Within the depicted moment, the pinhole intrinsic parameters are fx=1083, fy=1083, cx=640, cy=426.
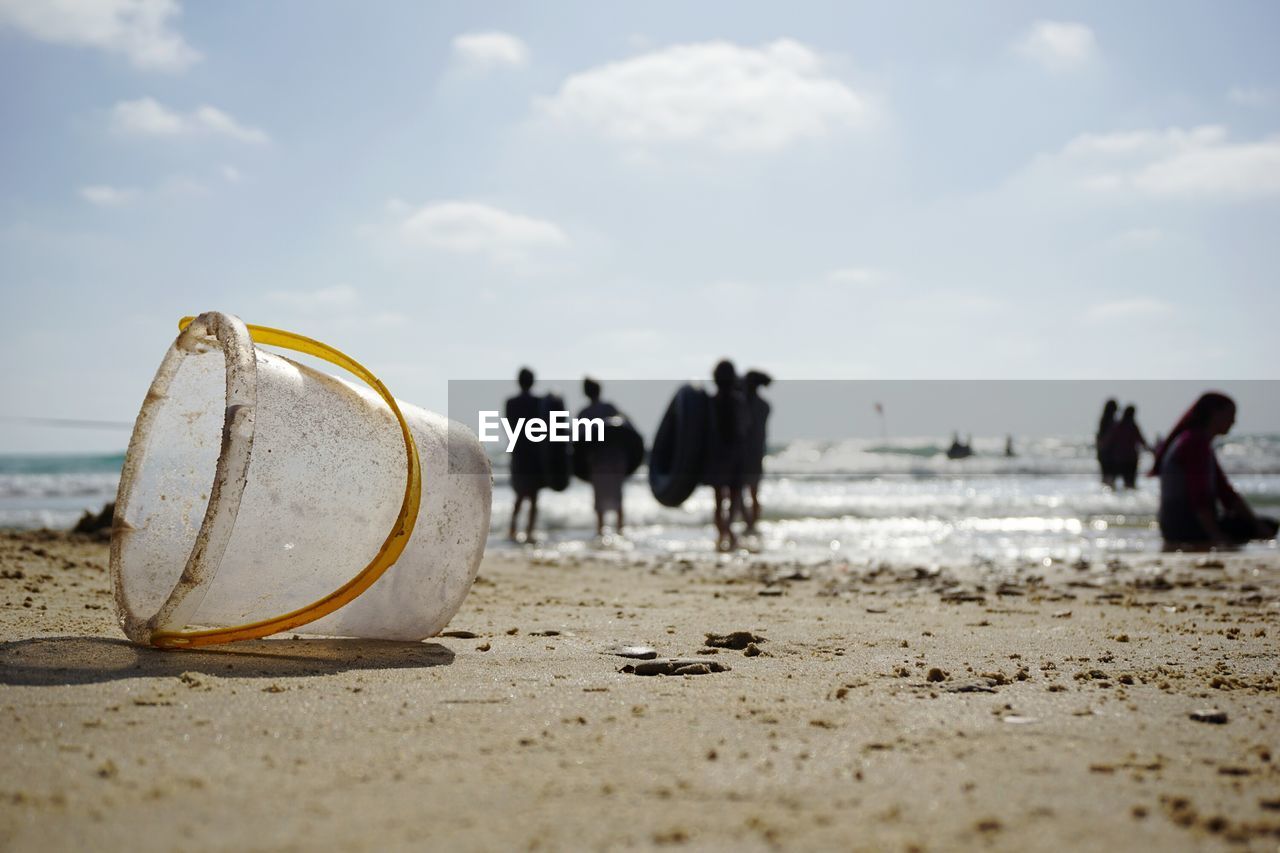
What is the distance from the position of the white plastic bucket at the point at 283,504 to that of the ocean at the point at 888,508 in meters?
5.78

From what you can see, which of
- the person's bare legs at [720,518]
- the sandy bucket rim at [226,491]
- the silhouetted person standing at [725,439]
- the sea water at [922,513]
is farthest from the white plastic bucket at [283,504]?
the person's bare legs at [720,518]

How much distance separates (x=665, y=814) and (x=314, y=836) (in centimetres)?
63

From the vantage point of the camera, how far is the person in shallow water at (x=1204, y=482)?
8.33 m

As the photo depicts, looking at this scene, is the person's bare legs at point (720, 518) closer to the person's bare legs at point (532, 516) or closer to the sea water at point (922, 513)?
the sea water at point (922, 513)

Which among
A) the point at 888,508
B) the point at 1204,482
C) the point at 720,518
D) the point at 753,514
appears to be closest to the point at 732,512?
the point at 720,518

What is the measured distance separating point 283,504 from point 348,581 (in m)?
0.36

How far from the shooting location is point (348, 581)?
3672 millimetres

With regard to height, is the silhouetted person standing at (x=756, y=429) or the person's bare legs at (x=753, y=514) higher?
the silhouetted person standing at (x=756, y=429)

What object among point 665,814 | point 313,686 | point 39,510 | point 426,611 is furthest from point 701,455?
point 39,510

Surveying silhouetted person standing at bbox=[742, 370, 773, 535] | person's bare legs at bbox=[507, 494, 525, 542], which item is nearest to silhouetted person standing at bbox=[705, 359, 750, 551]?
silhouetted person standing at bbox=[742, 370, 773, 535]

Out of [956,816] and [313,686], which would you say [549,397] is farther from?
[956,816]

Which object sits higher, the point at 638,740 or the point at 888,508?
the point at 638,740

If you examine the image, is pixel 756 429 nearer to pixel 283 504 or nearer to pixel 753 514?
pixel 753 514

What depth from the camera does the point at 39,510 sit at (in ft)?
65.2
